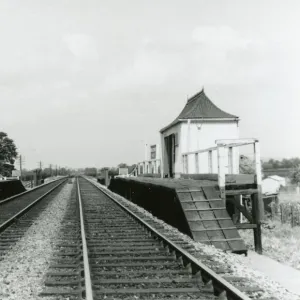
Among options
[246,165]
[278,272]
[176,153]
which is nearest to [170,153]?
[176,153]

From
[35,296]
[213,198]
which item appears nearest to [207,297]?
[35,296]

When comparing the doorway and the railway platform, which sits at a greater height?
the doorway

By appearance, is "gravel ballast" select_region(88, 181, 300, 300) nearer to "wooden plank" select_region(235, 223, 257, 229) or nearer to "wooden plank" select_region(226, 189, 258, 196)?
"wooden plank" select_region(235, 223, 257, 229)

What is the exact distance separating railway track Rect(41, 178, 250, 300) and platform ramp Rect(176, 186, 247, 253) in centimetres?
86

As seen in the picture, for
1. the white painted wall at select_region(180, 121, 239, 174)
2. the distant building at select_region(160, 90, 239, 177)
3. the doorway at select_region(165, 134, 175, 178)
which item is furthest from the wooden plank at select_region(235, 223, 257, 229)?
the doorway at select_region(165, 134, 175, 178)

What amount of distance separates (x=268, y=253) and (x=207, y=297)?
6496 millimetres

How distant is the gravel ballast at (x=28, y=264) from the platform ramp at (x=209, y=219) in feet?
9.53

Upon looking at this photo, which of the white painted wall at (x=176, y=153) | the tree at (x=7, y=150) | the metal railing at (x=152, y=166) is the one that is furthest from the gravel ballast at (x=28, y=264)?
the tree at (x=7, y=150)

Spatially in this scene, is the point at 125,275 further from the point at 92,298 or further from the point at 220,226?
the point at 220,226

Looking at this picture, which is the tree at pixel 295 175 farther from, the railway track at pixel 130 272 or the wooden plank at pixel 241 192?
the railway track at pixel 130 272

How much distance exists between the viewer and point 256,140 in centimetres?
995

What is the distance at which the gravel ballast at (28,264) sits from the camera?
528 centimetres

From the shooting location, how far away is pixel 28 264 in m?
6.88

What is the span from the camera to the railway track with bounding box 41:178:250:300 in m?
4.88
